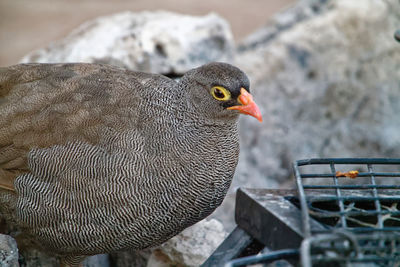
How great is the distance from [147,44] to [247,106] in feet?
6.47

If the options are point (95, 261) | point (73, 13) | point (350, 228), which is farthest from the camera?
point (73, 13)

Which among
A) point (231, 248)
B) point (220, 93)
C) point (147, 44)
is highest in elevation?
point (147, 44)

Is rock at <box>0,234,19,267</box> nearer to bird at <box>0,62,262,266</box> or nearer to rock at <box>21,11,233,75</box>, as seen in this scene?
bird at <box>0,62,262,266</box>

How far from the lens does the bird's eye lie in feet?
10.7

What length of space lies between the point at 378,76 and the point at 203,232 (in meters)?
2.45

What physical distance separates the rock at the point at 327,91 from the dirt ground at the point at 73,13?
147 inches

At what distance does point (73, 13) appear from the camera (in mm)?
9734

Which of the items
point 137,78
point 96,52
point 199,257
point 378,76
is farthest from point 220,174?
point 378,76

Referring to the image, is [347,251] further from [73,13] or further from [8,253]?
[73,13]

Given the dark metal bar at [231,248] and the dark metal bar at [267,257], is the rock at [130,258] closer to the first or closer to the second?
the dark metal bar at [231,248]

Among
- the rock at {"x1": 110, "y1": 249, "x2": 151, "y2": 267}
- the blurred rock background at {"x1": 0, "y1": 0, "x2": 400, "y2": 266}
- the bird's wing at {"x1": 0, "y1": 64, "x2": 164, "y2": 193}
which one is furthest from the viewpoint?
the blurred rock background at {"x1": 0, "y1": 0, "x2": 400, "y2": 266}

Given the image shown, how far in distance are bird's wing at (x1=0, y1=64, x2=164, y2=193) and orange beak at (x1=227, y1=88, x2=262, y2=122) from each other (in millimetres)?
650

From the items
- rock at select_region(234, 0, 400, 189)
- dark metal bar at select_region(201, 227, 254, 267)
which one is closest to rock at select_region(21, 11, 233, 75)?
rock at select_region(234, 0, 400, 189)

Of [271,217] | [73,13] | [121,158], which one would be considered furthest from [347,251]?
[73,13]
